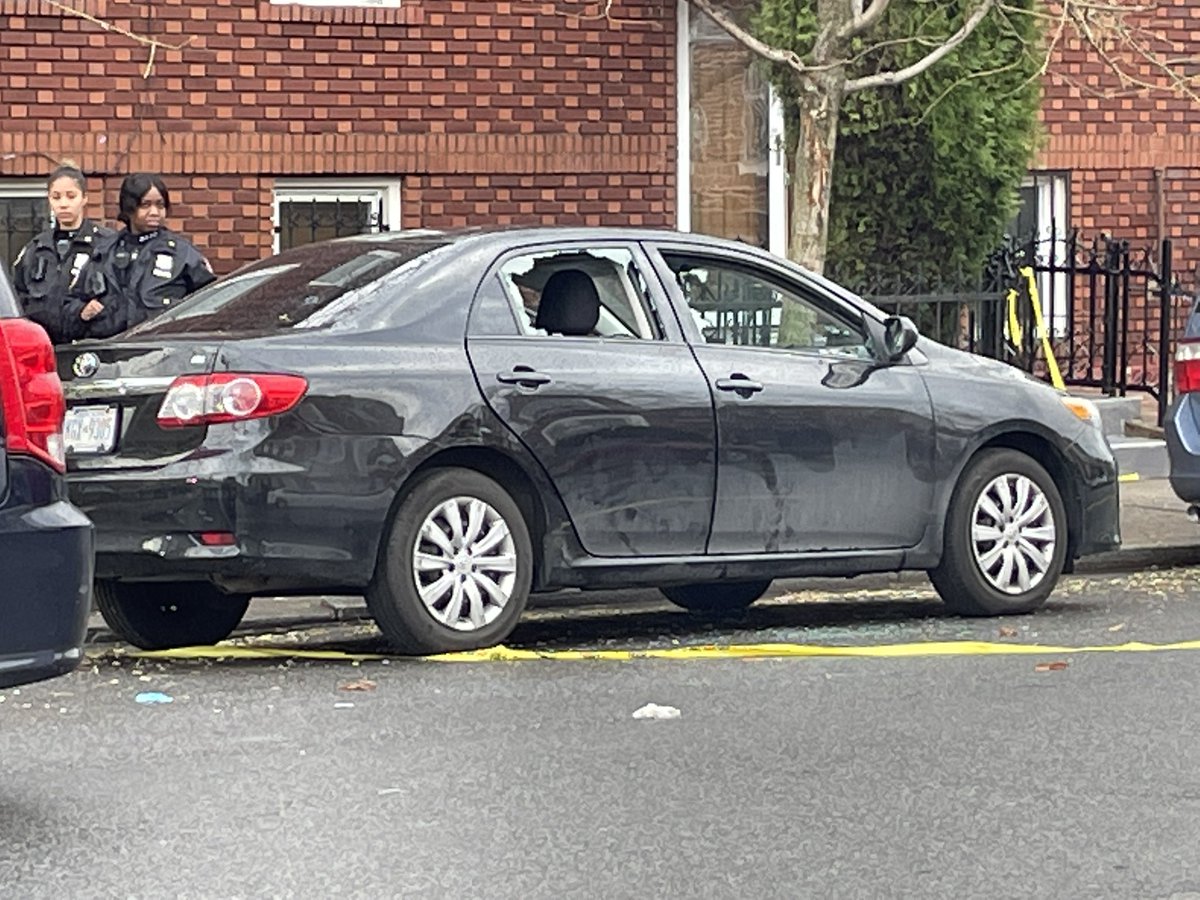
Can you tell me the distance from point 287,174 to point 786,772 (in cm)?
1067

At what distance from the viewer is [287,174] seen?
55.1 ft

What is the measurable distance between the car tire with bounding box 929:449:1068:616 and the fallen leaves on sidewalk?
1234mm

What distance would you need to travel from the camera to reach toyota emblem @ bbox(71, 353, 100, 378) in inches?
337

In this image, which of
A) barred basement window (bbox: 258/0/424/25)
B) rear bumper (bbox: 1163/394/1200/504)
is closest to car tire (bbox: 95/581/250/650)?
rear bumper (bbox: 1163/394/1200/504)

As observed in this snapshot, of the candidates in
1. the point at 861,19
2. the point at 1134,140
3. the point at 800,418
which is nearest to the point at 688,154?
the point at 1134,140

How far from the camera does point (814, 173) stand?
1391 cm

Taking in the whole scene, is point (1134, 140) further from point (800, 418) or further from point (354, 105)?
point (800, 418)

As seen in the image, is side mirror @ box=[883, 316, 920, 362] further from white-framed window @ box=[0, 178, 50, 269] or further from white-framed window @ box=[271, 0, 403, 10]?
white-framed window @ box=[0, 178, 50, 269]

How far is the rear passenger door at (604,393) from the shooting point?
8805 mm

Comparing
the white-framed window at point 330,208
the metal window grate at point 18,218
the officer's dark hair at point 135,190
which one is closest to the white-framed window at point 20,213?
the metal window grate at point 18,218

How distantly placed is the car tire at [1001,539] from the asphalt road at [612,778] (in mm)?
628

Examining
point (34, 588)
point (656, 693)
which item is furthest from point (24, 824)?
point (656, 693)

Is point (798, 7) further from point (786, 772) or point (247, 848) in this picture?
point (247, 848)

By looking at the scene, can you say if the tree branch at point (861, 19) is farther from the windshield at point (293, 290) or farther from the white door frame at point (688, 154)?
the windshield at point (293, 290)
